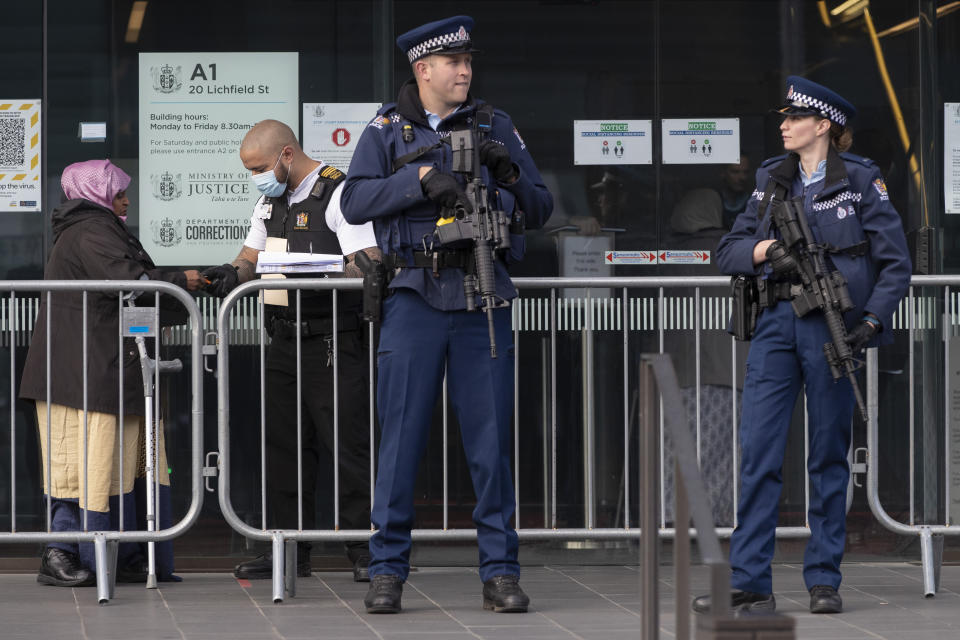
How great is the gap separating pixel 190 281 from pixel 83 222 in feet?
1.77

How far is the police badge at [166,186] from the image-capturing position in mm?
7891

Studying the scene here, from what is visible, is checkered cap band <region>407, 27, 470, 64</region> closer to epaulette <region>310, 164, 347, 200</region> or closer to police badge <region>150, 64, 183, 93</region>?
epaulette <region>310, 164, 347, 200</region>

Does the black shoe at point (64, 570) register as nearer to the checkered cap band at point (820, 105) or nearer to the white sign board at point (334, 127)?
the white sign board at point (334, 127)

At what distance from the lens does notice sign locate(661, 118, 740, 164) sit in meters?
8.00

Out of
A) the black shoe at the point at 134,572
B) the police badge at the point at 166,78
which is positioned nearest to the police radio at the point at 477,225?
the black shoe at the point at 134,572

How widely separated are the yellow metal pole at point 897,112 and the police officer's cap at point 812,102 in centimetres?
205

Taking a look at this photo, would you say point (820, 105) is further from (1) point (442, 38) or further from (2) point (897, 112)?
(2) point (897, 112)

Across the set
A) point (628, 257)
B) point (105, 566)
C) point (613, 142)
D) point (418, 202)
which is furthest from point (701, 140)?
point (105, 566)

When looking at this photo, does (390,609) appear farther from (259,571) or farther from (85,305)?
(85,305)

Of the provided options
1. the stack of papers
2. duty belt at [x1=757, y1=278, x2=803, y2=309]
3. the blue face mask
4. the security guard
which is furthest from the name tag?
duty belt at [x1=757, y1=278, x2=803, y2=309]

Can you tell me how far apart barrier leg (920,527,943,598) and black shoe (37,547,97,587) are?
3.64m

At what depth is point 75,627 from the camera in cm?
598

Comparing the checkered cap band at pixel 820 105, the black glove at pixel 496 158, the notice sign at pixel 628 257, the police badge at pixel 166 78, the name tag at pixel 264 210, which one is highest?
the police badge at pixel 166 78

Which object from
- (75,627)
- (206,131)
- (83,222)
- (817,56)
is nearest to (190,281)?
(83,222)
